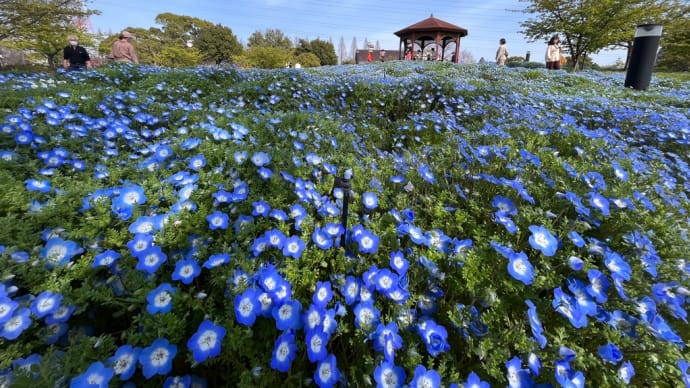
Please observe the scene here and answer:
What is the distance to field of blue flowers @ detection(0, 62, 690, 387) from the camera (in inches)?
38.0

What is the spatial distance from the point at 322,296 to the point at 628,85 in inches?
391

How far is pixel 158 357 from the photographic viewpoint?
91cm

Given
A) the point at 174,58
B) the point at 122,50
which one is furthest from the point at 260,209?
the point at 174,58

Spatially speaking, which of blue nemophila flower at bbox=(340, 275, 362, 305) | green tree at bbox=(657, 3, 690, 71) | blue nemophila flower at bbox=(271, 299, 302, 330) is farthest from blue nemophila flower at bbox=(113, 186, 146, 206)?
green tree at bbox=(657, 3, 690, 71)

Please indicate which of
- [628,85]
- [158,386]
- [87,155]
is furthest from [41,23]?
[628,85]

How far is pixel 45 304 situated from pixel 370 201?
137cm

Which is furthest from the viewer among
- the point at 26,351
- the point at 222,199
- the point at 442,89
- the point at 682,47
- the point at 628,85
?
the point at 682,47

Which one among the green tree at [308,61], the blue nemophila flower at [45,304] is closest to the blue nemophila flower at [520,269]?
the blue nemophila flower at [45,304]

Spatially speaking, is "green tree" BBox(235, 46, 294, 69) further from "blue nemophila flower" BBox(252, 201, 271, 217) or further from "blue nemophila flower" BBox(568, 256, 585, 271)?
"blue nemophila flower" BBox(568, 256, 585, 271)

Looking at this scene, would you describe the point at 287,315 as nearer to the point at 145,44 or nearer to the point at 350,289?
the point at 350,289

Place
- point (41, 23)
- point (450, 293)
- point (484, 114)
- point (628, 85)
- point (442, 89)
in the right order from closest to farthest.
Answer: point (450, 293) → point (484, 114) → point (442, 89) → point (628, 85) → point (41, 23)

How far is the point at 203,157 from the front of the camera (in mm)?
1802

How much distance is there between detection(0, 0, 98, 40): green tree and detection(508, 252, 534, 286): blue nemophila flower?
19053mm

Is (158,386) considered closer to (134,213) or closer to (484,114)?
(134,213)
